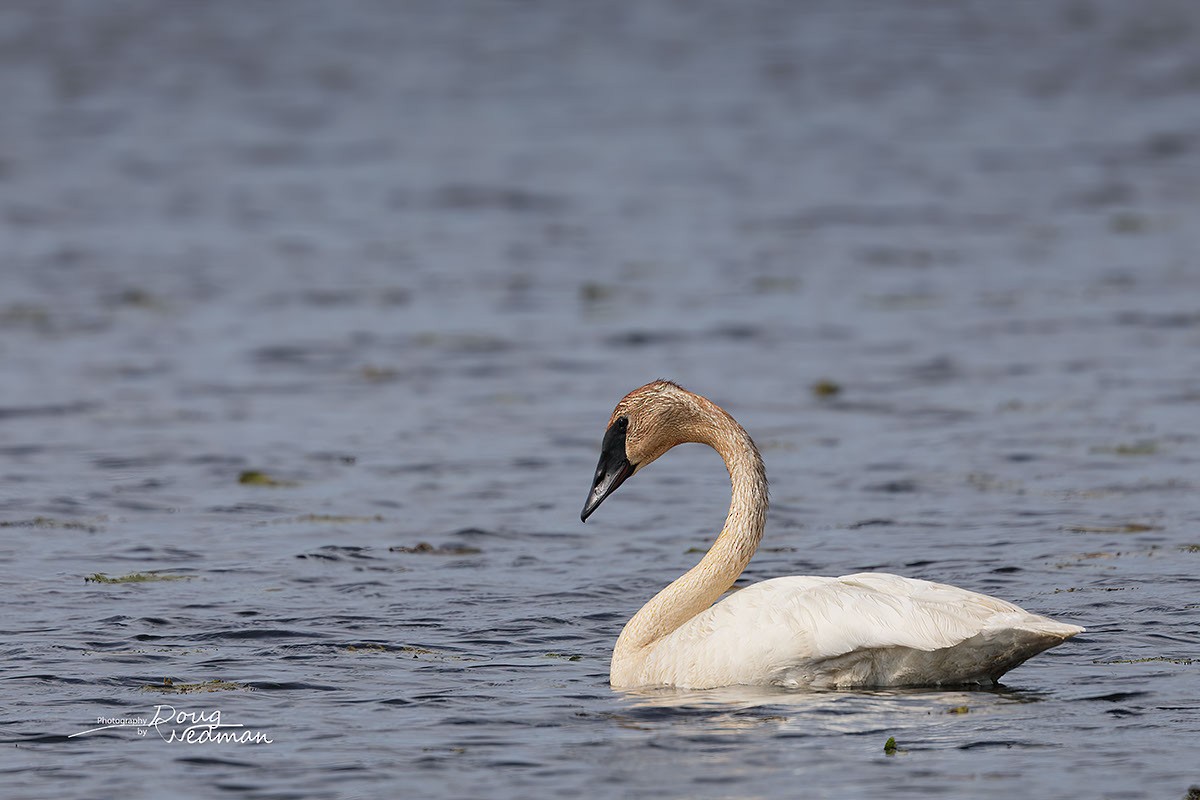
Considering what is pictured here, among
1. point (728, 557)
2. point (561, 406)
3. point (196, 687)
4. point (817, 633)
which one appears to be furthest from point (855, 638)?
point (561, 406)

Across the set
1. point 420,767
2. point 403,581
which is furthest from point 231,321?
point 420,767

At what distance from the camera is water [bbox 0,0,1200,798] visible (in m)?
9.77

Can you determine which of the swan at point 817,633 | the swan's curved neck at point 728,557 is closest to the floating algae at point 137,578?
the swan's curved neck at point 728,557

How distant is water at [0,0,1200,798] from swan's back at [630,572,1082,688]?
171 mm

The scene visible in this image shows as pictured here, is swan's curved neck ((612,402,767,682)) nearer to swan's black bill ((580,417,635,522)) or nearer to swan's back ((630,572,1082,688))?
swan's back ((630,572,1082,688))

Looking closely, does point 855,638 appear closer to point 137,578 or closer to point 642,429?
point 642,429

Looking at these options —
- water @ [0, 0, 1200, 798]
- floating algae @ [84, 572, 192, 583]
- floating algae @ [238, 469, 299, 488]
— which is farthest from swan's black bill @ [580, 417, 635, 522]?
floating algae @ [238, 469, 299, 488]

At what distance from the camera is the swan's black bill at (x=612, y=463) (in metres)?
11.6

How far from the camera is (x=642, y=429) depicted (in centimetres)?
1154

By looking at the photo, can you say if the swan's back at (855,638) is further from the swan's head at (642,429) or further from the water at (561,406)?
the swan's head at (642,429)

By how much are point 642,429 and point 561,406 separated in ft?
24.2

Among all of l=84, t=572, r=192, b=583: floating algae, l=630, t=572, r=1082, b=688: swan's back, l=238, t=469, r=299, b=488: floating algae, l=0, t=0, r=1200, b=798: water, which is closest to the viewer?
l=0, t=0, r=1200, b=798: water

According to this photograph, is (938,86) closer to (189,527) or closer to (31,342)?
(31,342)

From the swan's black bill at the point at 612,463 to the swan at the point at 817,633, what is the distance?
73 cm
